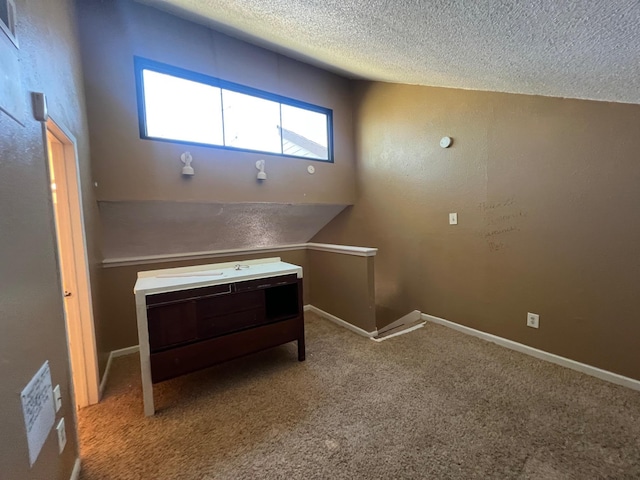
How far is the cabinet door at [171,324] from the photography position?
182 centimetres

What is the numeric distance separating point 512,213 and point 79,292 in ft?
11.3

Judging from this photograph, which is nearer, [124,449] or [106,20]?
[124,449]

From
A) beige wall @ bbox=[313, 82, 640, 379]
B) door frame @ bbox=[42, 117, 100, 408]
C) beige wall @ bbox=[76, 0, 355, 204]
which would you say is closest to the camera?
door frame @ bbox=[42, 117, 100, 408]

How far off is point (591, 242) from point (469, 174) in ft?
3.63

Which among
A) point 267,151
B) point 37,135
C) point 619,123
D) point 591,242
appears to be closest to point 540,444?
point 591,242

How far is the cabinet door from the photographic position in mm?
1817

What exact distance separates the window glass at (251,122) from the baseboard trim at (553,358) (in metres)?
2.90

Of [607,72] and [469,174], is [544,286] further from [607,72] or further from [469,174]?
[607,72]

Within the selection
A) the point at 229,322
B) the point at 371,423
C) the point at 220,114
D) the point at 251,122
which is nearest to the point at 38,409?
the point at 229,322

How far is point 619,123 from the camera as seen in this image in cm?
189

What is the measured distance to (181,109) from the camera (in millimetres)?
2752

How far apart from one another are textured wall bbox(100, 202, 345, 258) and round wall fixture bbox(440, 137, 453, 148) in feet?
5.07

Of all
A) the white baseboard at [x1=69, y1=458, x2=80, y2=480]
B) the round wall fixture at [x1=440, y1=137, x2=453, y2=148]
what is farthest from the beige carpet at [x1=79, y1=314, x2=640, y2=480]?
the round wall fixture at [x1=440, y1=137, x2=453, y2=148]

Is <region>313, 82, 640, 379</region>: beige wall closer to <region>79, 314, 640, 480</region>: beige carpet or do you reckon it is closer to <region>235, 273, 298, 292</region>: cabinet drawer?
<region>79, 314, 640, 480</region>: beige carpet
